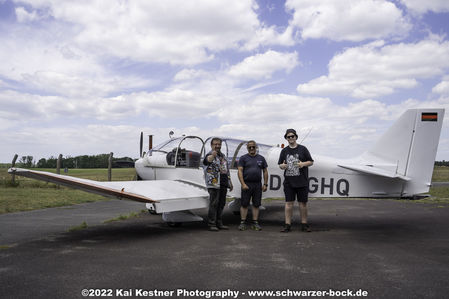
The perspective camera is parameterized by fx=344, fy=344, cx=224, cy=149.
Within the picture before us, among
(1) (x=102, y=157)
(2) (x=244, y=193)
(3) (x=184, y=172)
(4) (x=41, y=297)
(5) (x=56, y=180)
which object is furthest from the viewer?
(1) (x=102, y=157)

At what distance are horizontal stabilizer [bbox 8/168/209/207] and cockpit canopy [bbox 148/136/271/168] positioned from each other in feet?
1.86

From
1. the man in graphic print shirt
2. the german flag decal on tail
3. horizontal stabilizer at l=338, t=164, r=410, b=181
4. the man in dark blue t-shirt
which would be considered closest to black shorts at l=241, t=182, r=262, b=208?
the man in dark blue t-shirt

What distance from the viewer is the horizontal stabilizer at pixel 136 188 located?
5.72m

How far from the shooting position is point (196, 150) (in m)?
8.14

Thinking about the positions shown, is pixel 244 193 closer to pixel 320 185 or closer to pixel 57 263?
pixel 320 185

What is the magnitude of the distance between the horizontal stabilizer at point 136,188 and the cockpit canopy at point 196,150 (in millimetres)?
567

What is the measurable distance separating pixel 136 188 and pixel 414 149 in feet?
18.0

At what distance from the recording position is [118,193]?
5844 mm

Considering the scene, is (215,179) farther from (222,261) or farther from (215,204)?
(222,261)

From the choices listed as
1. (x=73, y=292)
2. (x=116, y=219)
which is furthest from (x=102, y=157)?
(x=73, y=292)

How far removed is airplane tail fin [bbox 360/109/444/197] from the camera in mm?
6539

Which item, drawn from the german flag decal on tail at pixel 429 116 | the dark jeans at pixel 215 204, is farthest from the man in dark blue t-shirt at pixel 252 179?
the german flag decal on tail at pixel 429 116

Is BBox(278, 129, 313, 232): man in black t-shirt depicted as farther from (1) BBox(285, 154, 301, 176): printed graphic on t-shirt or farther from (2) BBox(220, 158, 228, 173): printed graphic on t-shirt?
(2) BBox(220, 158, 228, 173): printed graphic on t-shirt

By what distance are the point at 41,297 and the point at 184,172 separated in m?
5.09
